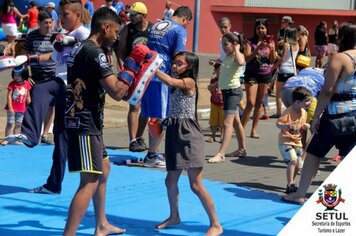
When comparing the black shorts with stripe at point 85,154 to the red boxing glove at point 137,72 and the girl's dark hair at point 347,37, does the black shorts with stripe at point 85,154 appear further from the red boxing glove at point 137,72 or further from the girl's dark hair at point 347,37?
the girl's dark hair at point 347,37

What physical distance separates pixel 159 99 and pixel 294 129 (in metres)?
1.85

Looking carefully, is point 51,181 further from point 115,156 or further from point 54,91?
point 115,156

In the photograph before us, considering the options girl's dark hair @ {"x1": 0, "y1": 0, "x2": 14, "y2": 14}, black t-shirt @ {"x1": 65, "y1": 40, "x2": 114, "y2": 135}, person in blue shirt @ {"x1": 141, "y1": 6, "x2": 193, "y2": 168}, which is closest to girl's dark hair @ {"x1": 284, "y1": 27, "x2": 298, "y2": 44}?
person in blue shirt @ {"x1": 141, "y1": 6, "x2": 193, "y2": 168}

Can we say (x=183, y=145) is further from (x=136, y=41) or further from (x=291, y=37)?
(x=291, y=37)

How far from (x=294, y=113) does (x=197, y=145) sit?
7.81 feet

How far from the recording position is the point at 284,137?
8695 mm

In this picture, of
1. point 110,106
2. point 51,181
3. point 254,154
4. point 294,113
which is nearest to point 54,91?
point 51,181

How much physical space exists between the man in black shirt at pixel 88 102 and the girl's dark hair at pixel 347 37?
2179mm

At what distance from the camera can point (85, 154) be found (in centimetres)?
604

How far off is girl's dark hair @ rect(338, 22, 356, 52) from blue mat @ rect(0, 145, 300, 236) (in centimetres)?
171

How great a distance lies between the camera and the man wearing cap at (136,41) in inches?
412

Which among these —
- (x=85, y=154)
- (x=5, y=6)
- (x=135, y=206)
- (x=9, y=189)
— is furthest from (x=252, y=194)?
(x=5, y=6)

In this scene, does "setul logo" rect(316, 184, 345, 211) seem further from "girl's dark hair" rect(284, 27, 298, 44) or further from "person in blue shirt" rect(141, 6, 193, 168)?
"girl's dark hair" rect(284, 27, 298, 44)

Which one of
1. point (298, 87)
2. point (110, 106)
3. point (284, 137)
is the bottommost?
point (110, 106)
